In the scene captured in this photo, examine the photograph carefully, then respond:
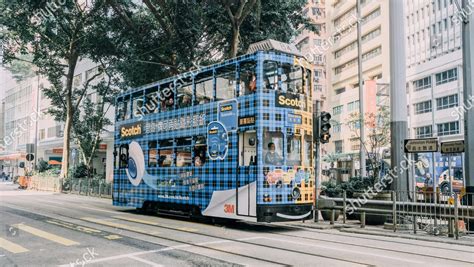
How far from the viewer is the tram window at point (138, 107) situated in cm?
1752

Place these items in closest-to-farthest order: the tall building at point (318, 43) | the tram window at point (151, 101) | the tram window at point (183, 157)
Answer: the tram window at point (183, 157)
the tram window at point (151, 101)
the tall building at point (318, 43)

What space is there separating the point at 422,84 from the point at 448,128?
23.4 feet

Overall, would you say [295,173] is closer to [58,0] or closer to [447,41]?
[58,0]

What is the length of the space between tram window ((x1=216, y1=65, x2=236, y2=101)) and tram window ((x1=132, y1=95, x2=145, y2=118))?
4.41 metres

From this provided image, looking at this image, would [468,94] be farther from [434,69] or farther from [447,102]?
[434,69]

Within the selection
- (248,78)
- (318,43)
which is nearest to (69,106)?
(248,78)

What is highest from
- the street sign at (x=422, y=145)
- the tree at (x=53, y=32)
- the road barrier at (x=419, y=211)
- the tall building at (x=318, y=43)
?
the tall building at (x=318, y=43)

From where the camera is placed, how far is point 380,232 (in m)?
13.2

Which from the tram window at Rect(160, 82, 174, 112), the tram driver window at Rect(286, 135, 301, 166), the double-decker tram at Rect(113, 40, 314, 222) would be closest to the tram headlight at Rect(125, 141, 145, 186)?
the double-decker tram at Rect(113, 40, 314, 222)

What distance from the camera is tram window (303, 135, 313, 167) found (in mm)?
13590

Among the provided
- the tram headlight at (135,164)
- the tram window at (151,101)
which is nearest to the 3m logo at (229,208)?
the tram headlight at (135,164)

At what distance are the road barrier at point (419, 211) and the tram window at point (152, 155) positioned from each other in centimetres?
594

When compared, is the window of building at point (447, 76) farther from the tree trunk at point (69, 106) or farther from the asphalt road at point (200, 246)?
the asphalt road at point (200, 246)

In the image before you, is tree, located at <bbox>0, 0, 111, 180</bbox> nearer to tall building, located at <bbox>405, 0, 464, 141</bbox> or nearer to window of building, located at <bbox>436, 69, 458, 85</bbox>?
tall building, located at <bbox>405, 0, 464, 141</bbox>
